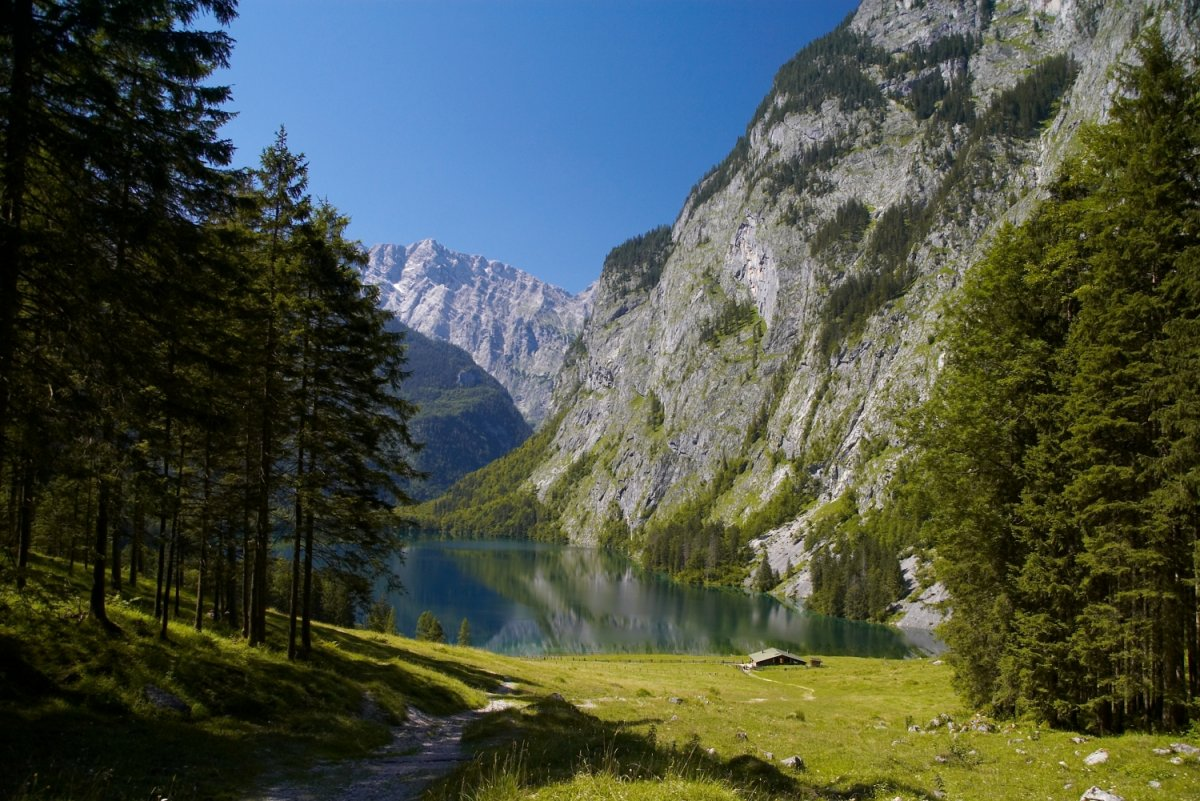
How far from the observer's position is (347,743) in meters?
15.5

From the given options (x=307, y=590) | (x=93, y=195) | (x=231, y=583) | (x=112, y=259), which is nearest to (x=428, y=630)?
(x=231, y=583)

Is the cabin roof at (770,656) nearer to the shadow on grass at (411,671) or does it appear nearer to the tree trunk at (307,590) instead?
the shadow on grass at (411,671)

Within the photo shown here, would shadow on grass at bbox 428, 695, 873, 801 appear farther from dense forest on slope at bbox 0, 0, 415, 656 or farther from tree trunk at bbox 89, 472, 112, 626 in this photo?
tree trunk at bbox 89, 472, 112, 626

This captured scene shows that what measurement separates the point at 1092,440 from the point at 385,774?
810 inches

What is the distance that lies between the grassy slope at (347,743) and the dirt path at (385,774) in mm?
602

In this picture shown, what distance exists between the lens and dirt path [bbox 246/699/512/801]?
1069cm

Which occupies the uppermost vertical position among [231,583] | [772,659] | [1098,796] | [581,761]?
[581,761]

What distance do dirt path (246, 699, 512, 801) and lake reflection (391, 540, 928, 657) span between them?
80662mm

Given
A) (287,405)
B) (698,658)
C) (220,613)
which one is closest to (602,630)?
(698,658)

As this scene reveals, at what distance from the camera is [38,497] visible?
13.6 meters

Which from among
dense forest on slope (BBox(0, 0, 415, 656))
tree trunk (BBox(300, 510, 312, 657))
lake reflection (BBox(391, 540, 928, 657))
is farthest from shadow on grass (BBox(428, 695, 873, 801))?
lake reflection (BBox(391, 540, 928, 657))

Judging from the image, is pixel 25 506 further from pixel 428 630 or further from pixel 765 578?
pixel 765 578

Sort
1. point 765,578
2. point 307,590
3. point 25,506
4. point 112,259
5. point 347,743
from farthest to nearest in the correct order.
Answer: point 765,578 < point 307,590 < point 347,743 < point 25,506 < point 112,259

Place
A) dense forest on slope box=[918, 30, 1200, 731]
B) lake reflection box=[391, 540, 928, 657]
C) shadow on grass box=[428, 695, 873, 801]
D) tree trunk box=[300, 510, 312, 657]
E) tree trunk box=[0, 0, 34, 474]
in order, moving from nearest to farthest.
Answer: shadow on grass box=[428, 695, 873, 801] → tree trunk box=[0, 0, 34, 474] → dense forest on slope box=[918, 30, 1200, 731] → tree trunk box=[300, 510, 312, 657] → lake reflection box=[391, 540, 928, 657]
